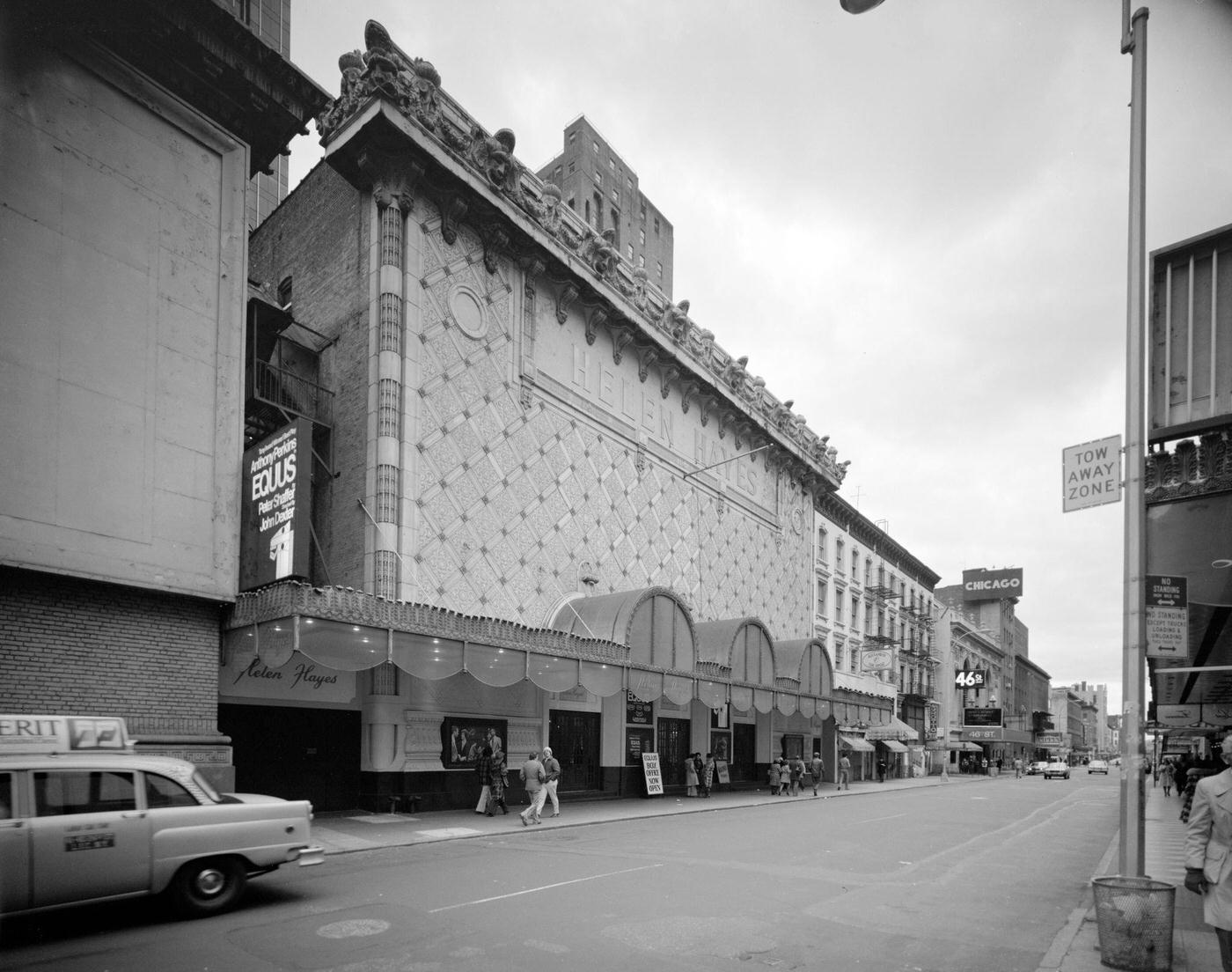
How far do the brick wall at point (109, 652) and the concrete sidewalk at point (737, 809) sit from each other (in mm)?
3538

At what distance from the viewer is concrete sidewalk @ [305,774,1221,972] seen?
8539 mm

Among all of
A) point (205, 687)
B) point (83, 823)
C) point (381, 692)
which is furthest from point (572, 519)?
point (83, 823)

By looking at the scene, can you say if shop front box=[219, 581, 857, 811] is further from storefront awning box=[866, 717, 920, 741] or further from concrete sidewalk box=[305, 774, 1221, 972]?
storefront awning box=[866, 717, 920, 741]

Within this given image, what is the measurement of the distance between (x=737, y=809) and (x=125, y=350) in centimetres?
2028

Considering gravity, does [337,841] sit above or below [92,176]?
below

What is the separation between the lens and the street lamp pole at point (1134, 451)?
8.46 m

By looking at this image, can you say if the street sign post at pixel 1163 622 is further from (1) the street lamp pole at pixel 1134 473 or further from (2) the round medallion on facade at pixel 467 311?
(2) the round medallion on facade at pixel 467 311

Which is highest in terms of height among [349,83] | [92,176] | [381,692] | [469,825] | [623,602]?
[349,83]

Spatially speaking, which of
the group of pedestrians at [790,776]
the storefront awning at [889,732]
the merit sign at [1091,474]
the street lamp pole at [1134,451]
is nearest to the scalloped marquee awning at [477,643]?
the group of pedestrians at [790,776]

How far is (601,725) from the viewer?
27297 mm

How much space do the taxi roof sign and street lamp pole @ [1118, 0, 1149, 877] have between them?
10.5 meters

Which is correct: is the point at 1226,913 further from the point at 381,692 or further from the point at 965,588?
Answer: the point at 965,588

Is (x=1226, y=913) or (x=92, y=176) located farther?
(x=92, y=176)

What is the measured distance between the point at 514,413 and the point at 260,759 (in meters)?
10.8
